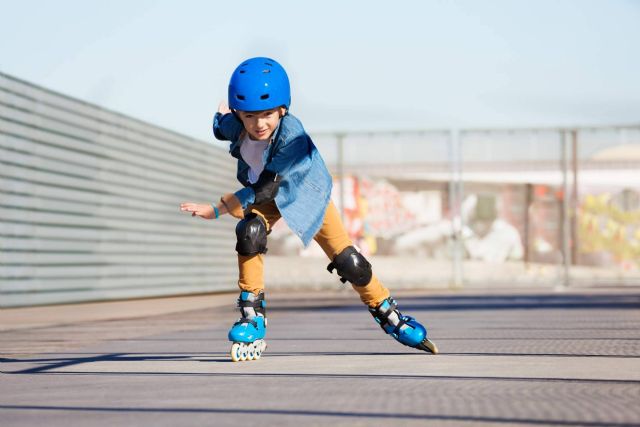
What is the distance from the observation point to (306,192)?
6289mm

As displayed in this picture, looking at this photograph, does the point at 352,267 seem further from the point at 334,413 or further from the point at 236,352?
the point at 334,413

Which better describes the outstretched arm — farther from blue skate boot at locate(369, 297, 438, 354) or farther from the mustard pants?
blue skate boot at locate(369, 297, 438, 354)

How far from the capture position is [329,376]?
529 centimetres

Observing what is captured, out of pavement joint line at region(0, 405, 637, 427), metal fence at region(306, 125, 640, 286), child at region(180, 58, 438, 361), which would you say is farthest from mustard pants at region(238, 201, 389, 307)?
metal fence at region(306, 125, 640, 286)

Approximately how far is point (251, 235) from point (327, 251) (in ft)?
1.70

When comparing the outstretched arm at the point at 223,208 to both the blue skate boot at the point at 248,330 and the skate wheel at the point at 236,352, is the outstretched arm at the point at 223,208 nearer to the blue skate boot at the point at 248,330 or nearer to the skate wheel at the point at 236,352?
the blue skate boot at the point at 248,330

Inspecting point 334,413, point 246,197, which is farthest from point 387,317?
point 334,413

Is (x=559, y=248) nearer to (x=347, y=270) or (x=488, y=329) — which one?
(x=488, y=329)

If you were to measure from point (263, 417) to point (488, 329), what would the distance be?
5576mm

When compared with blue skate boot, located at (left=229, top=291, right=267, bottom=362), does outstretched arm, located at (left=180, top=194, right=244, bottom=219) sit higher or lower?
higher

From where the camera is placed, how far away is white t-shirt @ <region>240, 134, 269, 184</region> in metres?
6.34

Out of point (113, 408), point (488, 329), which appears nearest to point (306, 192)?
point (113, 408)

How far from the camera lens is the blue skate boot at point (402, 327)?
21.3 feet

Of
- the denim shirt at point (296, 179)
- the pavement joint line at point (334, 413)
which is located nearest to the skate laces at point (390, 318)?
the denim shirt at point (296, 179)
